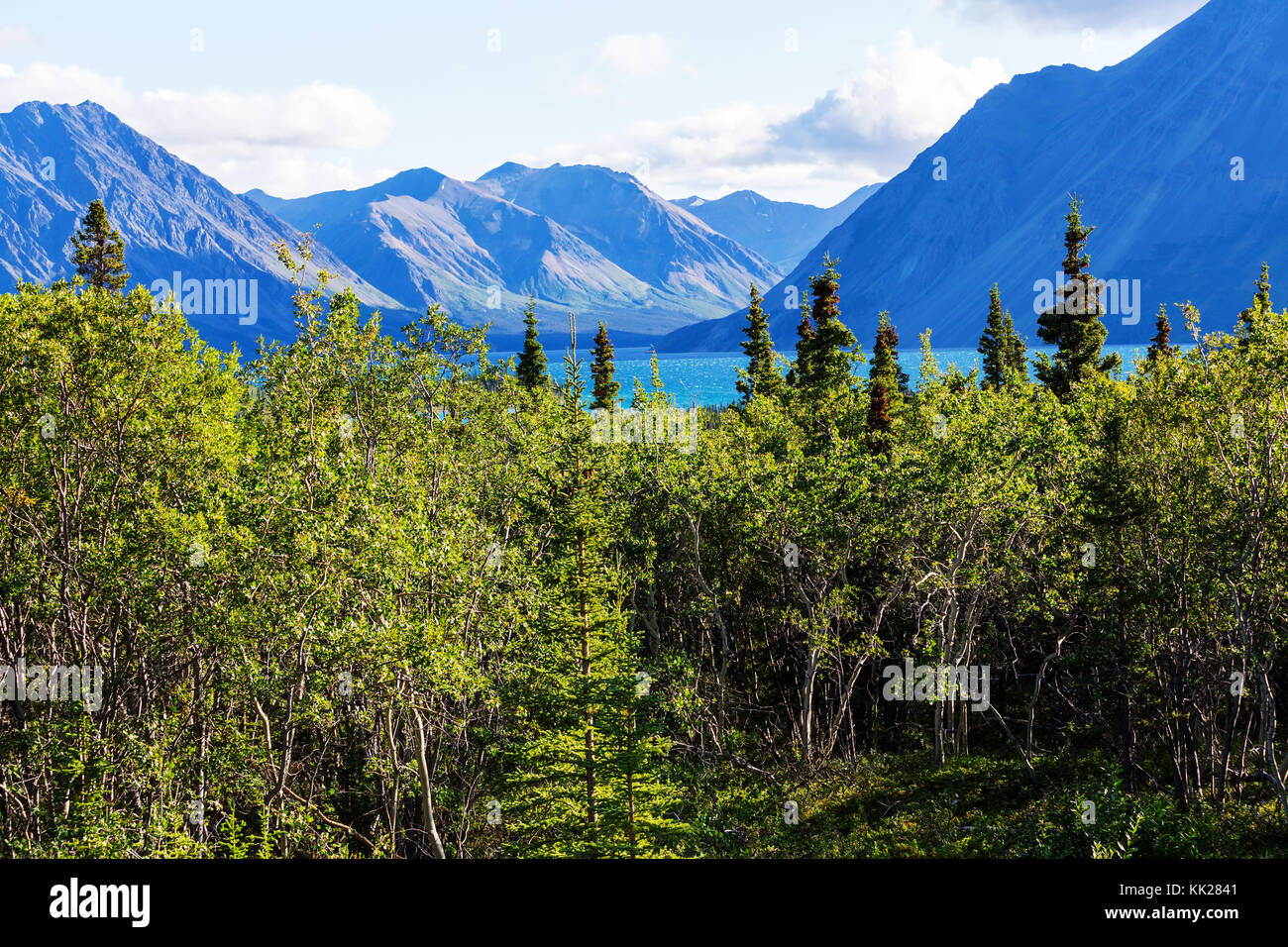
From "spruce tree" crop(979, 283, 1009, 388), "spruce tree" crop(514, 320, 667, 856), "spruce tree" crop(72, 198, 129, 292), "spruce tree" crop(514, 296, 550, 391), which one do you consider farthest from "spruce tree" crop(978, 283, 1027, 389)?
"spruce tree" crop(72, 198, 129, 292)

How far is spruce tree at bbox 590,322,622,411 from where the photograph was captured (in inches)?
2704

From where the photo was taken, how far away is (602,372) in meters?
71.8

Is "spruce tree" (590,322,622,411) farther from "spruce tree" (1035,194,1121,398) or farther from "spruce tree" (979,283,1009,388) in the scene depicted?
"spruce tree" (979,283,1009,388)

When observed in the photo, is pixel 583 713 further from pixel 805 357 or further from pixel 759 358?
pixel 759 358

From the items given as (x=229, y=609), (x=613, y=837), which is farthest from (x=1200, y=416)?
(x=229, y=609)

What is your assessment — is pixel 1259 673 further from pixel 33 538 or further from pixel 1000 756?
pixel 33 538

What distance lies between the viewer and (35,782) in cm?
2192

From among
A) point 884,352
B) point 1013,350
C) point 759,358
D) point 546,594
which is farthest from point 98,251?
point 1013,350

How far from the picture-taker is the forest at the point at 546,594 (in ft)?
56.6

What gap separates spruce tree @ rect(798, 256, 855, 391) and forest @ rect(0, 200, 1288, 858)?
2715 cm

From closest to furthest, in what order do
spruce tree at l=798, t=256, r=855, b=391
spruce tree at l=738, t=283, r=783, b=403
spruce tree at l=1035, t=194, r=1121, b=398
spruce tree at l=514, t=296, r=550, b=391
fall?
spruce tree at l=1035, t=194, r=1121, b=398 → spruce tree at l=798, t=256, r=855, b=391 → spruce tree at l=738, t=283, r=783, b=403 → spruce tree at l=514, t=296, r=550, b=391

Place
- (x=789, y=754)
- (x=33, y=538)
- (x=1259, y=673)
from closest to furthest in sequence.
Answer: (x=1259, y=673) → (x=33, y=538) → (x=789, y=754)

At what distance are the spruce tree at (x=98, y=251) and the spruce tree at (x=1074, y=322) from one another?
60010 mm
